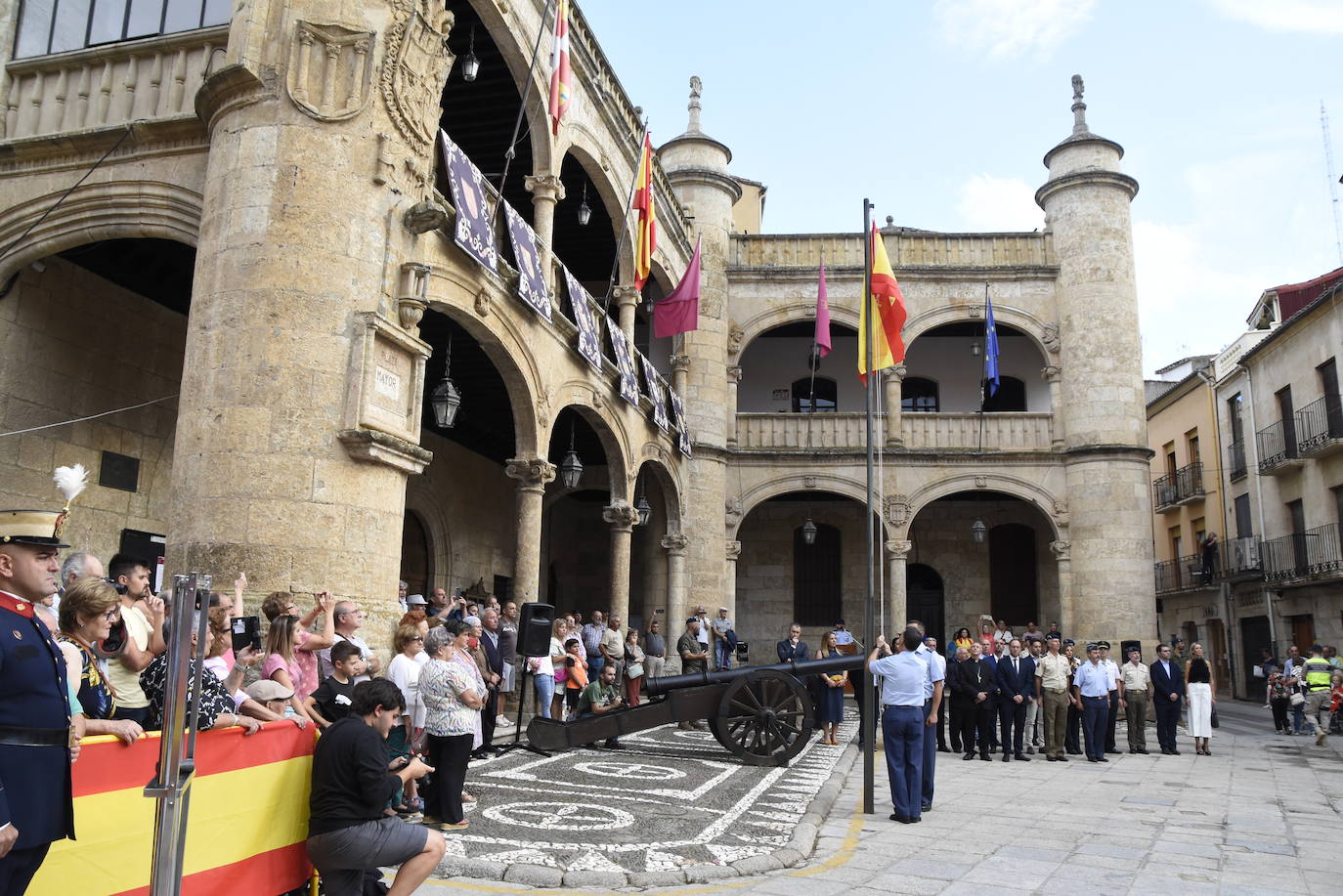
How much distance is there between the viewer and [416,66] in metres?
9.41

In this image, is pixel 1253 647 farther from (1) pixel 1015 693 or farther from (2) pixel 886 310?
(2) pixel 886 310

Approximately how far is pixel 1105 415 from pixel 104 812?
20.8 meters

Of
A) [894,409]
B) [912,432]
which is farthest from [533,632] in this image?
[912,432]

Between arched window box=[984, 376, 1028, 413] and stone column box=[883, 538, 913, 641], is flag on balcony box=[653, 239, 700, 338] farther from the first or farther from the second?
arched window box=[984, 376, 1028, 413]

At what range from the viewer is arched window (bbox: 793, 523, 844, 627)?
24297 mm

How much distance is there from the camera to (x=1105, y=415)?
2092cm

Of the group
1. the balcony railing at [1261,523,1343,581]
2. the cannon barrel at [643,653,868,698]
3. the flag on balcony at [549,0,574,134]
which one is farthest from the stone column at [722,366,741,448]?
the balcony railing at [1261,523,1343,581]

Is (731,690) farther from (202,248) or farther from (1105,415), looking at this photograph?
(1105,415)

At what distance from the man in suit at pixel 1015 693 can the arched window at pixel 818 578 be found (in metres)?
11.2

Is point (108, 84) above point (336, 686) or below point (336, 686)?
above

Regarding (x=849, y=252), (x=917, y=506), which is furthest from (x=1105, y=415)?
(x=849, y=252)

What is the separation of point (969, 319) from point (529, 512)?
13177 millimetres

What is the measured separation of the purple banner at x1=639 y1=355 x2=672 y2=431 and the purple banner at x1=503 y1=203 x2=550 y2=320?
489 centimetres

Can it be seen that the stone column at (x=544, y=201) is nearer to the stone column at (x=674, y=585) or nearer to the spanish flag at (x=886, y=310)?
the spanish flag at (x=886, y=310)
